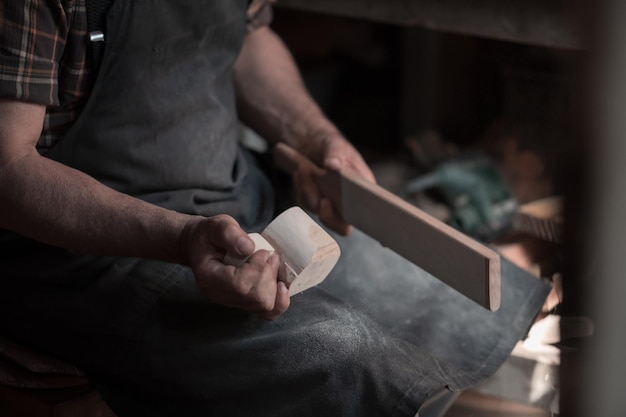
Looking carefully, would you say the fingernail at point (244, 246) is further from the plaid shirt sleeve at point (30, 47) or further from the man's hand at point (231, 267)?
the plaid shirt sleeve at point (30, 47)

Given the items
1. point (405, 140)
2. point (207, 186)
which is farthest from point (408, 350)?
point (405, 140)

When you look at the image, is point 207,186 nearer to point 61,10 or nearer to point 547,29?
point 61,10

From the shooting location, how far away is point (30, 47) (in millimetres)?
998

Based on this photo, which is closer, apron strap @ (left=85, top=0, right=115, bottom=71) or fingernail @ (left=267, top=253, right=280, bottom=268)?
A: fingernail @ (left=267, top=253, right=280, bottom=268)

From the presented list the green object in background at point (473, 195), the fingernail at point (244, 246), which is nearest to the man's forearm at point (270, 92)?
the fingernail at point (244, 246)

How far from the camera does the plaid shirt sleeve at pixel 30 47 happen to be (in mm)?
984

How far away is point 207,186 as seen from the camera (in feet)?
3.98

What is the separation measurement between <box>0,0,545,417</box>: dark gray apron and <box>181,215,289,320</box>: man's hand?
87 millimetres

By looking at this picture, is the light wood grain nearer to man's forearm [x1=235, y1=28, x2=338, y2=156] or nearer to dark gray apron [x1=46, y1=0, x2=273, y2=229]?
dark gray apron [x1=46, y1=0, x2=273, y2=229]

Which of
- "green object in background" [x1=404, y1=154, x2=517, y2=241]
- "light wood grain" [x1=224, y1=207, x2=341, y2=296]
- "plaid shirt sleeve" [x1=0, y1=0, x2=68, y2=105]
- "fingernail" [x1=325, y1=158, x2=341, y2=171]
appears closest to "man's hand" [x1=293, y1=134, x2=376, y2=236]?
"fingernail" [x1=325, y1=158, x2=341, y2=171]

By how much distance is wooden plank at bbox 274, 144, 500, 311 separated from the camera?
1.01 m

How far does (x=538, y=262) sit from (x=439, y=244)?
27.4 inches

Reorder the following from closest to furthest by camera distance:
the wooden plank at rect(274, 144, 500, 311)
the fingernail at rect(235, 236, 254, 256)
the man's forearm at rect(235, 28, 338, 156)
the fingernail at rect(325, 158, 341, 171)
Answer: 1. the fingernail at rect(235, 236, 254, 256)
2. the wooden plank at rect(274, 144, 500, 311)
3. the fingernail at rect(325, 158, 341, 171)
4. the man's forearm at rect(235, 28, 338, 156)

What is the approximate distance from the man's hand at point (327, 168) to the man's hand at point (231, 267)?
0.33 metres
